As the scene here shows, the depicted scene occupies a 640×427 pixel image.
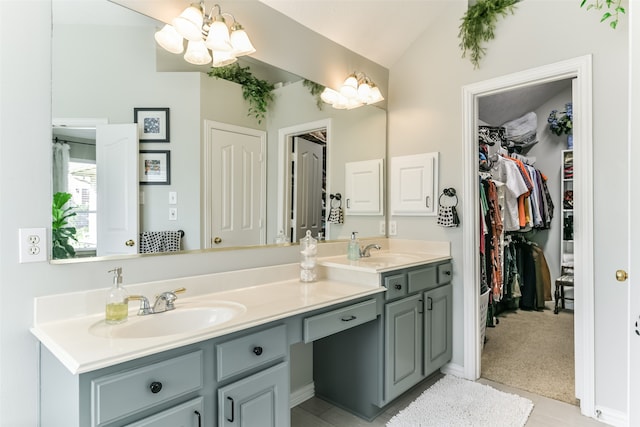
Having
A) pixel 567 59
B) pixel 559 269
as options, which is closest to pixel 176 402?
pixel 567 59

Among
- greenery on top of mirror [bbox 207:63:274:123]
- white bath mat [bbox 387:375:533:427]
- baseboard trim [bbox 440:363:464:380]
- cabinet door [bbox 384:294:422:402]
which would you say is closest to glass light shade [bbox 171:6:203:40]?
greenery on top of mirror [bbox 207:63:274:123]

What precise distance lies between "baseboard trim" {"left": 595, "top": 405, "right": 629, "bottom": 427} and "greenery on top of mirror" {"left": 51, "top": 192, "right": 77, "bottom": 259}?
2.93m

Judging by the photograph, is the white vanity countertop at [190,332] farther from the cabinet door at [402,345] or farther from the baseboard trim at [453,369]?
the baseboard trim at [453,369]

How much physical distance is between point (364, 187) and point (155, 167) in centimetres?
165

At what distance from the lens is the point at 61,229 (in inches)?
55.3

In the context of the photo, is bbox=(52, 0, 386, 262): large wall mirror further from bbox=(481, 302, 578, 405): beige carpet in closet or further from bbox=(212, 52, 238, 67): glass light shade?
bbox=(481, 302, 578, 405): beige carpet in closet

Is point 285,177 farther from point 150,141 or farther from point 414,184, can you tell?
point 414,184

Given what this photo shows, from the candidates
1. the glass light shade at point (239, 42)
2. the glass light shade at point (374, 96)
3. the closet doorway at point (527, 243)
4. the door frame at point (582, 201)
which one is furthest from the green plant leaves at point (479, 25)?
the glass light shade at point (239, 42)

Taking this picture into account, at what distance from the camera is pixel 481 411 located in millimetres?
2186

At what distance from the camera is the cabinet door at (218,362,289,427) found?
130 cm

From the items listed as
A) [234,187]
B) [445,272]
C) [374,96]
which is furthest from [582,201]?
[234,187]

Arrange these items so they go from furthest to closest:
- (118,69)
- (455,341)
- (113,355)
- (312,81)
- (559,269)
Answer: (559,269) < (455,341) < (312,81) < (118,69) < (113,355)

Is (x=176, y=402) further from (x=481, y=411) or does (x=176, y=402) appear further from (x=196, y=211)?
(x=481, y=411)

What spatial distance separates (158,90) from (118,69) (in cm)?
18
